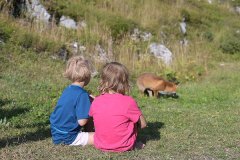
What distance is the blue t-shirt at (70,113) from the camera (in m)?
5.36

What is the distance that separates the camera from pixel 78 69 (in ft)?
17.8

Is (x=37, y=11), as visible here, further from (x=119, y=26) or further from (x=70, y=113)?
(x=70, y=113)

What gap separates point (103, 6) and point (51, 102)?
8289mm

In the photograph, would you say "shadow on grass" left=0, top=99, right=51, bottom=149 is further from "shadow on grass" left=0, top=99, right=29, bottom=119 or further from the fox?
the fox

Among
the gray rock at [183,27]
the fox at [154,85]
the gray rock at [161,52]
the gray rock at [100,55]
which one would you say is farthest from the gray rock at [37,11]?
the gray rock at [183,27]

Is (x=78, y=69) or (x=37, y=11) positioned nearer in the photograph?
(x=78, y=69)

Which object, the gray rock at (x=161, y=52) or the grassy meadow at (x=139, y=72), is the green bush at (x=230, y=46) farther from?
the gray rock at (x=161, y=52)

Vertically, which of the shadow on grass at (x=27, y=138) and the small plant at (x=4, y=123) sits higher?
the small plant at (x=4, y=123)

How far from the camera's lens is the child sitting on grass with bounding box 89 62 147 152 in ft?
16.6

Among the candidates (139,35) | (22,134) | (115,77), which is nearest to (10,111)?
(22,134)

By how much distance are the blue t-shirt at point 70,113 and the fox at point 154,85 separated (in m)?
4.40

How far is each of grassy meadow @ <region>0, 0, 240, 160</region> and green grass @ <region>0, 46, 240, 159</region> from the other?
0.04ft

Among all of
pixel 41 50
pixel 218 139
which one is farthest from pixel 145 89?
pixel 218 139

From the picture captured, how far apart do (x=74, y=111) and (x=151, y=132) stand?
1419 mm
